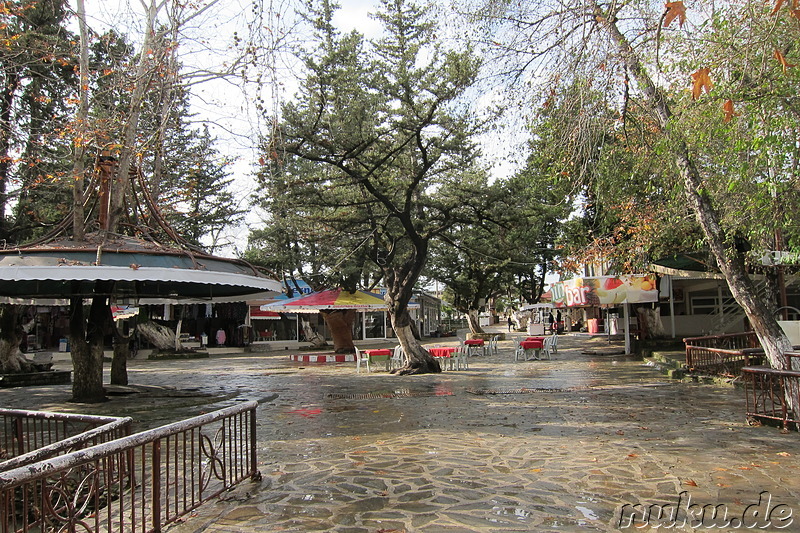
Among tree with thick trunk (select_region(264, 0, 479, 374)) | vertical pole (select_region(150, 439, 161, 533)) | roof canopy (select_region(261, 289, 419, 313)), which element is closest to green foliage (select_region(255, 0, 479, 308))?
tree with thick trunk (select_region(264, 0, 479, 374))

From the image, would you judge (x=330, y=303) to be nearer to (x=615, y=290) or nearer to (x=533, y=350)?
(x=533, y=350)

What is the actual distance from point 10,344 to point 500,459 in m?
16.9

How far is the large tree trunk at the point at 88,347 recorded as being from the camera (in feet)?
36.6

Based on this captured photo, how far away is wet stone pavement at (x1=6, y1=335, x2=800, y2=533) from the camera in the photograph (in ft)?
15.2

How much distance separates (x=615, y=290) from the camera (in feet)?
66.3

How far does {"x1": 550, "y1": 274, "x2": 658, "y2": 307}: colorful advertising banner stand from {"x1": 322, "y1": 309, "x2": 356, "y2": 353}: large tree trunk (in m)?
10.6

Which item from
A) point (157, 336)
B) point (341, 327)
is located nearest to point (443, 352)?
point (341, 327)

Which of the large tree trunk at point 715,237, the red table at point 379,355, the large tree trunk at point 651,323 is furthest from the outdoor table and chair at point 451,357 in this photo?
the large tree trunk at point 715,237

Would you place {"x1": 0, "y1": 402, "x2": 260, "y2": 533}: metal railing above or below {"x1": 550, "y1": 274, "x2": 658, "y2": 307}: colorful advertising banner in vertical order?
below

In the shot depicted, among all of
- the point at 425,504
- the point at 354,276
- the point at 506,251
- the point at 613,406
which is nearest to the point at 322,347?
the point at 354,276

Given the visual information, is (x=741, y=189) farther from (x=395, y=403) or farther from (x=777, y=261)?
(x=395, y=403)

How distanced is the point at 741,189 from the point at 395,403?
7.24 meters

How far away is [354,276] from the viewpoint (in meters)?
23.9

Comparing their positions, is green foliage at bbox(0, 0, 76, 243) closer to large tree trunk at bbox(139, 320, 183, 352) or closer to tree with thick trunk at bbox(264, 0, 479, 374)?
tree with thick trunk at bbox(264, 0, 479, 374)
